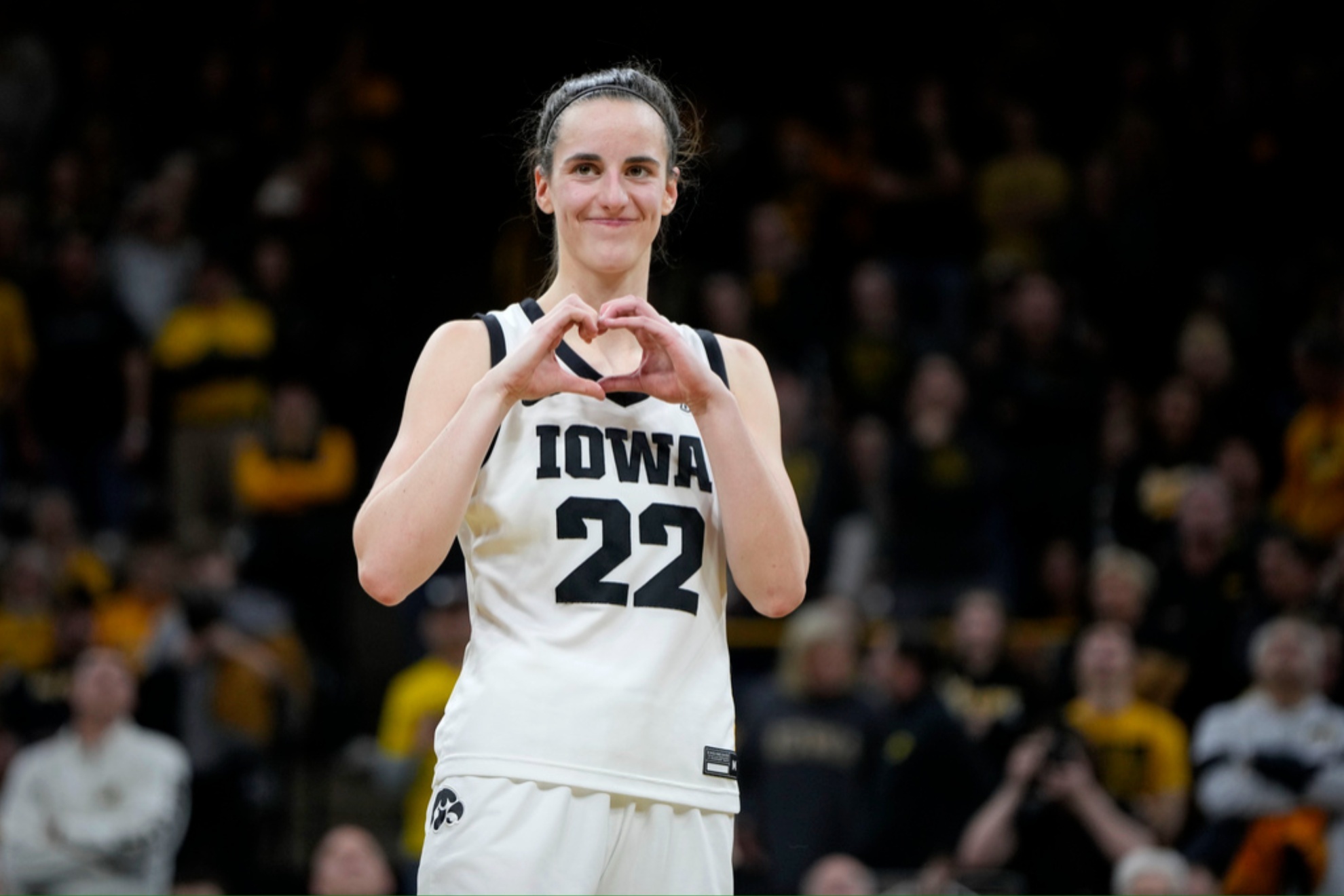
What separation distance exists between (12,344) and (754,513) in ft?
28.7

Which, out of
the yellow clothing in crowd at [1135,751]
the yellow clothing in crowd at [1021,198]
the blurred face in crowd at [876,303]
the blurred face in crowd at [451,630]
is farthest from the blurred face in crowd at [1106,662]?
the yellow clothing in crowd at [1021,198]

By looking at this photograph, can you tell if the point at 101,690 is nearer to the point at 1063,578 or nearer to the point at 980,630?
the point at 980,630

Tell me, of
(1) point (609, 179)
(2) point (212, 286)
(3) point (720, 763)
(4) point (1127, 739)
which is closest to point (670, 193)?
(1) point (609, 179)

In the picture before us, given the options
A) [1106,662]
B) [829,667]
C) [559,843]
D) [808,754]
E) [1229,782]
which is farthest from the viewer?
[829,667]

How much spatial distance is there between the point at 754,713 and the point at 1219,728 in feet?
6.82

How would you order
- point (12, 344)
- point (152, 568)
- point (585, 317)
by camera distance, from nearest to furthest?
point (585, 317)
point (152, 568)
point (12, 344)

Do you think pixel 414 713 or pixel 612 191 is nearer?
pixel 612 191

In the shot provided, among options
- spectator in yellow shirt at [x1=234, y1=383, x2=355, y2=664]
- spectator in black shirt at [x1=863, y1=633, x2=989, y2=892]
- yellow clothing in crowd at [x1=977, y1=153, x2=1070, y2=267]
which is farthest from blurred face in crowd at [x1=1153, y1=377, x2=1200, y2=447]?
spectator in yellow shirt at [x1=234, y1=383, x2=355, y2=664]

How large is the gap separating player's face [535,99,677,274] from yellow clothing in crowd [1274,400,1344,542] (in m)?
6.90

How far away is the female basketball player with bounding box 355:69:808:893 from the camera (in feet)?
9.53

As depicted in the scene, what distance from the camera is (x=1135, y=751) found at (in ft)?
25.6

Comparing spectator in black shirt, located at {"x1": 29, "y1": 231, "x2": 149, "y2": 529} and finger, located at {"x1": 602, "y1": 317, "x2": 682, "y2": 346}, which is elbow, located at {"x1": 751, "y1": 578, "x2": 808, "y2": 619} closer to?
finger, located at {"x1": 602, "y1": 317, "x2": 682, "y2": 346}

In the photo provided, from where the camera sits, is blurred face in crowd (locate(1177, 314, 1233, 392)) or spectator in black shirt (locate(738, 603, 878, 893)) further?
blurred face in crowd (locate(1177, 314, 1233, 392))

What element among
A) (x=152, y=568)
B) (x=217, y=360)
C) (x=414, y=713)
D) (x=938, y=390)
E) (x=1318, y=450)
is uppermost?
(x=217, y=360)
